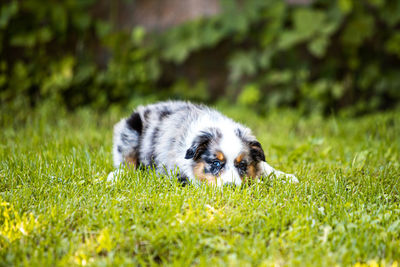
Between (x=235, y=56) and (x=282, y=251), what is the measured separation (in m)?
5.93

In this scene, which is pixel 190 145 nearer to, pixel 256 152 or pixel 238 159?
pixel 238 159

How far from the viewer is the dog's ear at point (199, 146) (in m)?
3.65

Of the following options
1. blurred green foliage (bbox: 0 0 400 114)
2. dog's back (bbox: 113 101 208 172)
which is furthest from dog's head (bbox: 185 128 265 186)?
blurred green foliage (bbox: 0 0 400 114)

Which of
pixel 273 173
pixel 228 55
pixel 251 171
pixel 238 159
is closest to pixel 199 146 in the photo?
pixel 238 159

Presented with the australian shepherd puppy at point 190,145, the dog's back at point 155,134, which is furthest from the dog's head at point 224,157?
the dog's back at point 155,134

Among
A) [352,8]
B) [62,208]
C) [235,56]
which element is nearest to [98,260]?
[62,208]

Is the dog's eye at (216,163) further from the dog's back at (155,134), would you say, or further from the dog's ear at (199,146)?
the dog's back at (155,134)

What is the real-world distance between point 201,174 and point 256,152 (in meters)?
0.58

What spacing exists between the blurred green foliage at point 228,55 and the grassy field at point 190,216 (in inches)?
141

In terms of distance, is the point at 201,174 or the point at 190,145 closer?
the point at 201,174

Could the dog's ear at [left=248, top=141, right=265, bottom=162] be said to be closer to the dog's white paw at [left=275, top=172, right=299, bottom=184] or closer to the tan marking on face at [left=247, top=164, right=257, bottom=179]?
the tan marking on face at [left=247, top=164, right=257, bottom=179]

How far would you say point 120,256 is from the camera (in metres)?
2.53

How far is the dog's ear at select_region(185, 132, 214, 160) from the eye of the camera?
365 cm

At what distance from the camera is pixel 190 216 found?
2.88 m
